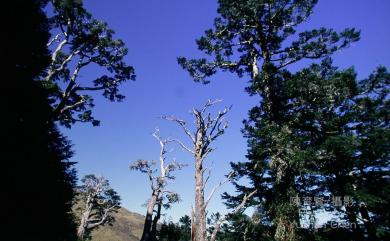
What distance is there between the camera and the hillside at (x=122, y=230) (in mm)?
115506

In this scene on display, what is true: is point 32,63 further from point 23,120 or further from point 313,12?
point 313,12

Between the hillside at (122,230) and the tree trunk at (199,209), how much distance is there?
10284 centimetres

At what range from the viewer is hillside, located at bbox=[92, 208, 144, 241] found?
115506 mm

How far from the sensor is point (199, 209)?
514 inches

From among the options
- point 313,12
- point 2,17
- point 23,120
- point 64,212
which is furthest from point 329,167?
point 2,17

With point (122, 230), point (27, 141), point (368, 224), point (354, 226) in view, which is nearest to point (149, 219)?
point (27, 141)

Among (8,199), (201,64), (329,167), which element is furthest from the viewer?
(329,167)

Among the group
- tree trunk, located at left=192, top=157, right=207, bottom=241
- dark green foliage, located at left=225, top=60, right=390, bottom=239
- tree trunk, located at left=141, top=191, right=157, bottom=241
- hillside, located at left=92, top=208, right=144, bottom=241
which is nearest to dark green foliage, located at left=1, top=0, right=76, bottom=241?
tree trunk, located at left=192, top=157, right=207, bottom=241

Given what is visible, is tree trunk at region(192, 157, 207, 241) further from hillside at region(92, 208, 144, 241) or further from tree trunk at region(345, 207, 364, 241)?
hillside at region(92, 208, 144, 241)

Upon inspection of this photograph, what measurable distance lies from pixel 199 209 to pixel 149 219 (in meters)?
12.0

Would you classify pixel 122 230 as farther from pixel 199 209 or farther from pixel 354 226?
pixel 199 209

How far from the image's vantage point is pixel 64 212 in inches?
622

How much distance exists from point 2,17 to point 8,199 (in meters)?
7.27

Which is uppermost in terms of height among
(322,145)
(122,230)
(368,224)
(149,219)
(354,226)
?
(122,230)
